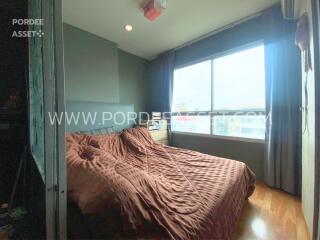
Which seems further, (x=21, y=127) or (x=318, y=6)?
(x=21, y=127)

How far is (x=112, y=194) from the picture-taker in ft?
2.90

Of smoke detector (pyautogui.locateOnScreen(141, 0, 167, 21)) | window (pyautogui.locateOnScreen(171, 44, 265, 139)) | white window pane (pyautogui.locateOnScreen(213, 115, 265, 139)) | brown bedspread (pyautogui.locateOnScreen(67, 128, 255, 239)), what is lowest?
brown bedspread (pyautogui.locateOnScreen(67, 128, 255, 239))

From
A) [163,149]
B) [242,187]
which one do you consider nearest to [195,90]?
[163,149]

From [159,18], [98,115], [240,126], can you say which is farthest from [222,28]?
[98,115]

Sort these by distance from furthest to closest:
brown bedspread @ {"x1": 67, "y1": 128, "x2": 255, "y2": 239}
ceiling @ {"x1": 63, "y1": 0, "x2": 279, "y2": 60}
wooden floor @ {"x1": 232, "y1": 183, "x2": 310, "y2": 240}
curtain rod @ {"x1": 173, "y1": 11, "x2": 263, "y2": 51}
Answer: curtain rod @ {"x1": 173, "y1": 11, "x2": 263, "y2": 51}, ceiling @ {"x1": 63, "y1": 0, "x2": 279, "y2": 60}, wooden floor @ {"x1": 232, "y1": 183, "x2": 310, "y2": 240}, brown bedspread @ {"x1": 67, "y1": 128, "x2": 255, "y2": 239}

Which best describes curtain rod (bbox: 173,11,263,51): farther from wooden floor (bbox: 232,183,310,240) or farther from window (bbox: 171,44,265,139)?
wooden floor (bbox: 232,183,310,240)

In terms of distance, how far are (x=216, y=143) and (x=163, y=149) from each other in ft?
4.12

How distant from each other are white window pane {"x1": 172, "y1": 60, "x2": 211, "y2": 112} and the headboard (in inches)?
45.1

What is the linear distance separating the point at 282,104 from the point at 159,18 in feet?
7.24

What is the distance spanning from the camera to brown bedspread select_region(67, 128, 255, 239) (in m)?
0.88

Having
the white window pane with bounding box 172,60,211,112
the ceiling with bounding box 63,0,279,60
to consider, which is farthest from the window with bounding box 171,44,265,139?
the ceiling with bounding box 63,0,279,60

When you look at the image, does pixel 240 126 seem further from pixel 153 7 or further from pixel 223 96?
pixel 153 7

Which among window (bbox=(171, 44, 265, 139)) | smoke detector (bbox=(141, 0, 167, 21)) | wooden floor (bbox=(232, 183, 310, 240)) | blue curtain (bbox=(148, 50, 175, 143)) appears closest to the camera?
wooden floor (bbox=(232, 183, 310, 240))

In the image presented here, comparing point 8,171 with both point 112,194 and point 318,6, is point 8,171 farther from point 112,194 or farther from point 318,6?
point 318,6
